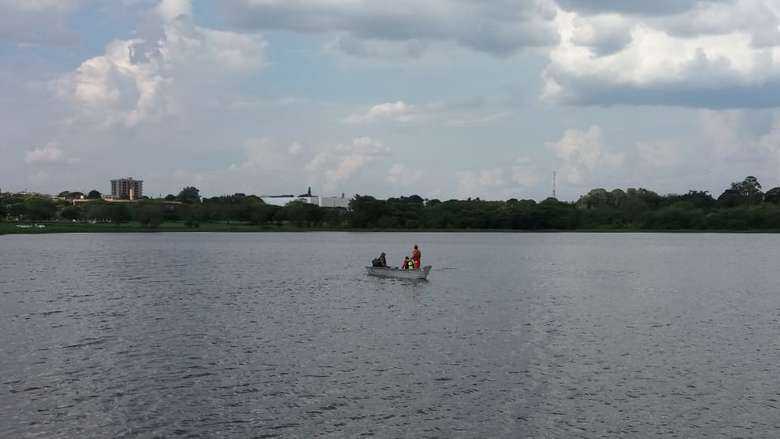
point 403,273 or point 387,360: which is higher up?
point 403,273

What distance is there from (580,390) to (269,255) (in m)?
85.3

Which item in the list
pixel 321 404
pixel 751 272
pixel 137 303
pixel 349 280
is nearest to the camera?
pixel 321 404

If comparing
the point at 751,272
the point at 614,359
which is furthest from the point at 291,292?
the point at 751,272

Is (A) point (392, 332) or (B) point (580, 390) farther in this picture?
(A) point (392, 332)

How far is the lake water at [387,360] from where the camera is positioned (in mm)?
22641

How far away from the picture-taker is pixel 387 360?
3097cm

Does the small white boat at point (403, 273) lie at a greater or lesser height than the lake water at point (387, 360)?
greater

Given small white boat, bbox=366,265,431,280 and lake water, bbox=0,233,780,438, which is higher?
small white boat, bbox=366,265,431,280

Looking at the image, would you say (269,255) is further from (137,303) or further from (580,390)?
(580,390)

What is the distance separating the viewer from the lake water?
2264cm

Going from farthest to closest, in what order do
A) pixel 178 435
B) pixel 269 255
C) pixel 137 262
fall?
pixel 269 255, pixel 137 262, pixel 178 435

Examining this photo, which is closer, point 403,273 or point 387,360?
point 387,360

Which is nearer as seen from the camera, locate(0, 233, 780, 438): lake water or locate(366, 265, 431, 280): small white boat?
locate(0, 233, 780, 438): lake water

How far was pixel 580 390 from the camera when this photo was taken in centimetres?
2612
